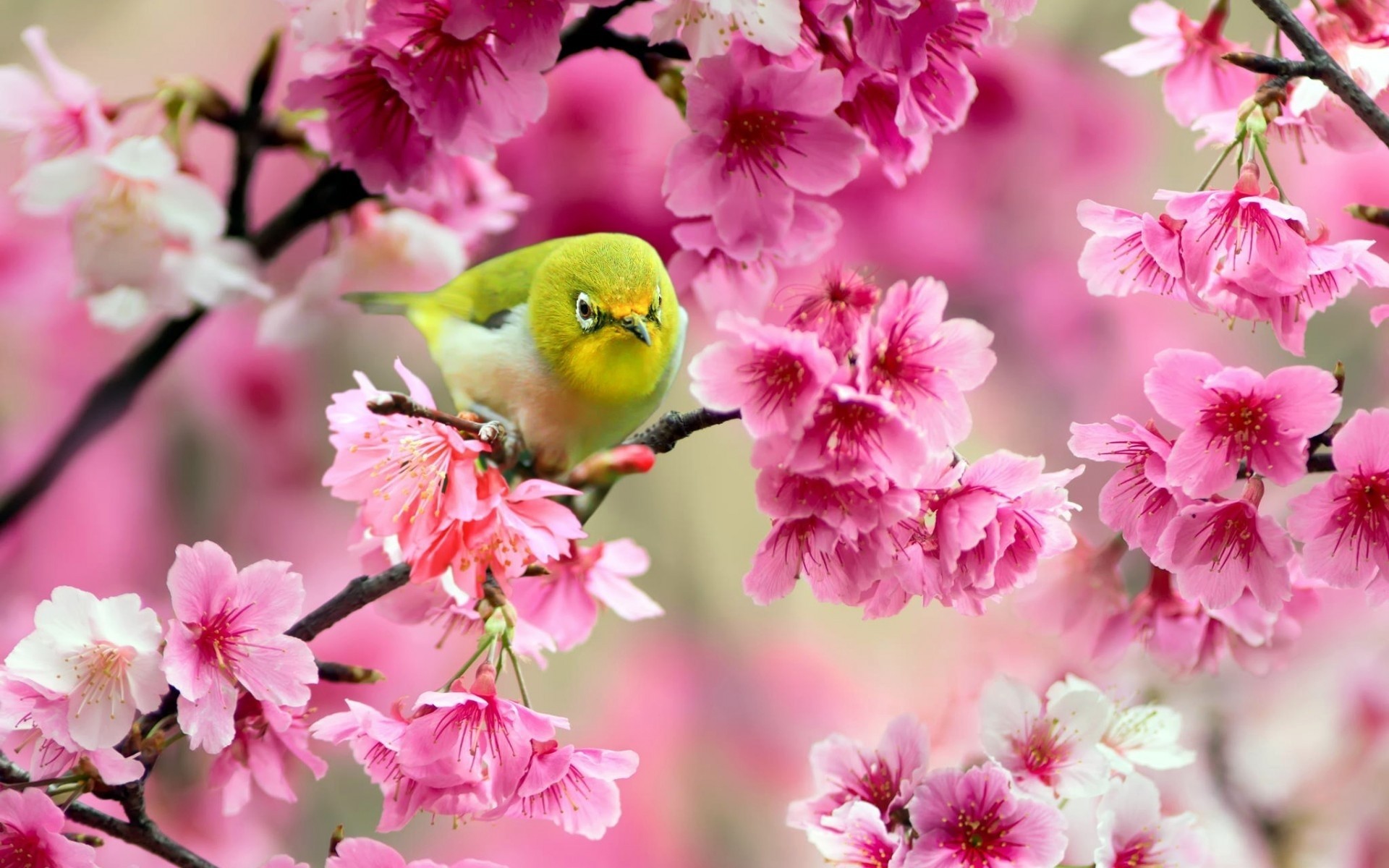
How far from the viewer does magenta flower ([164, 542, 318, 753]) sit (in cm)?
38

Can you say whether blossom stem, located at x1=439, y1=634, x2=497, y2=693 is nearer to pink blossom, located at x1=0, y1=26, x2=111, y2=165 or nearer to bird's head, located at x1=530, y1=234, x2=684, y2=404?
bird's head, located at x1=530, y1=234, x2=684, y2=404

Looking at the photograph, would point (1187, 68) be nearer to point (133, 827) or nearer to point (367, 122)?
point (367, 122)

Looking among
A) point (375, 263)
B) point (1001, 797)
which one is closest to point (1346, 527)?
point (1001, 797)

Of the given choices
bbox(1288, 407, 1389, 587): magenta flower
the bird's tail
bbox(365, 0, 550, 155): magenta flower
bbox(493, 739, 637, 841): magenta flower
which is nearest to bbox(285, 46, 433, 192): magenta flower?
bbox(365, 0, 550, 155): magenta flower

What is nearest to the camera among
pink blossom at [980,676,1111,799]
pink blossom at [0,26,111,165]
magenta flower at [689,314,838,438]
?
magenta flower at [689,314,838,438]

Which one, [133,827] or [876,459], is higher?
[876,459]

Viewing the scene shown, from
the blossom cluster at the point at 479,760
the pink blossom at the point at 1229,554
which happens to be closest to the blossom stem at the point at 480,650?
the blossom cluster at the point at 479,760

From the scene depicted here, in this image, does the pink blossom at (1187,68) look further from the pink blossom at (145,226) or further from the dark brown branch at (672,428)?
the pink blossom at (145,226)

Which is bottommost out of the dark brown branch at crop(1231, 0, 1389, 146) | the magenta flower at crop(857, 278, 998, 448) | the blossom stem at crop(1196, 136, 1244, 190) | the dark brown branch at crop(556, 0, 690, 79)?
the magenta flower at crop(857, 278, 998, 448)

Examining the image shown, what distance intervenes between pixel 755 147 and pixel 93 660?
28 centimetres

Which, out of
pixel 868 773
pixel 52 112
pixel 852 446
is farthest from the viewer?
pixel 52 112

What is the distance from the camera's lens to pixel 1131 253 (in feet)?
1.33

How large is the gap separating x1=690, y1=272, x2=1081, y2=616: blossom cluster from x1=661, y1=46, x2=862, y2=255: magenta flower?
0.05m

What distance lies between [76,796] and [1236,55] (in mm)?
431
